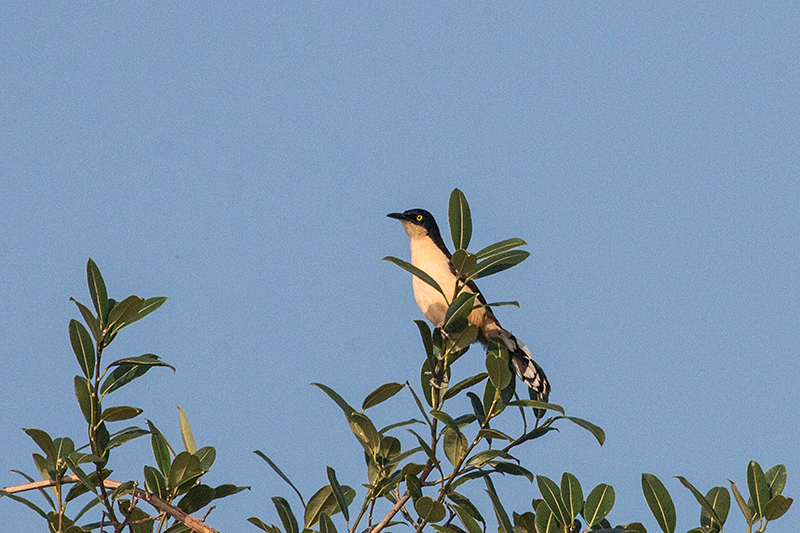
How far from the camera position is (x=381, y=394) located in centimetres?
383

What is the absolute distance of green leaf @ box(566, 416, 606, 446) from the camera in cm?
369

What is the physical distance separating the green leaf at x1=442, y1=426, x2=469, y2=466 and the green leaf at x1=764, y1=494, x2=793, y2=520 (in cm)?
124

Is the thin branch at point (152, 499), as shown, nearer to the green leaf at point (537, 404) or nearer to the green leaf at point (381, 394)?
the green leaf at point (381, 394)

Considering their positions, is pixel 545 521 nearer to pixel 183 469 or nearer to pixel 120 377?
pixel 183 469

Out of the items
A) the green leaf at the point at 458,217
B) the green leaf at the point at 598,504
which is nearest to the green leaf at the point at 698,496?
the green leaf at the point at 598,504

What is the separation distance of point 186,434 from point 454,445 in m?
1.28

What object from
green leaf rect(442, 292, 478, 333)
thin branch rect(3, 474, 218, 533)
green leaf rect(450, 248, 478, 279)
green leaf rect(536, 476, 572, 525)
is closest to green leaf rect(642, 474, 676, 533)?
green leaf rect(536, 476, 572, 525)

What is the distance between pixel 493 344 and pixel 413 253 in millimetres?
1955

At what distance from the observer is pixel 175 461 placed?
367cm

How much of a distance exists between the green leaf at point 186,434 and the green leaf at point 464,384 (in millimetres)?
1203

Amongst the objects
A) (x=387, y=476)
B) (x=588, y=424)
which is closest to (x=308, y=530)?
(x=387, y=476)

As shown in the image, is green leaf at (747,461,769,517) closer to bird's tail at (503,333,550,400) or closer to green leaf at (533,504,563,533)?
green leaf at (533,504,563,533)

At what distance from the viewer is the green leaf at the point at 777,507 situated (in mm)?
3537

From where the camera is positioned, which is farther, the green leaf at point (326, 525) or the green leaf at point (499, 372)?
the green leaf at point (499, 372)
